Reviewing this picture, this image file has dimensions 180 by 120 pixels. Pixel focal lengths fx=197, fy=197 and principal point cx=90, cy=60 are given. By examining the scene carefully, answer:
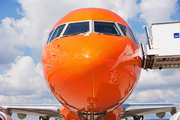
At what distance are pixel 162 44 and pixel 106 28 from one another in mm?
5598

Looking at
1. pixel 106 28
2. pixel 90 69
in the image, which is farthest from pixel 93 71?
pixel 106 28

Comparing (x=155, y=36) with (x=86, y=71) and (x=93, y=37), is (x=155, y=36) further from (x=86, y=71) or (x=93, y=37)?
(x=86, y=71)

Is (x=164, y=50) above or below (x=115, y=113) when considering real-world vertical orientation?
above

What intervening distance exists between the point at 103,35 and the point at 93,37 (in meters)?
0.44

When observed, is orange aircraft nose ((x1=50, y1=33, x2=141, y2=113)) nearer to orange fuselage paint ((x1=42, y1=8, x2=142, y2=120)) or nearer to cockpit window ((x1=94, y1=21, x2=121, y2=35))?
orange fuselage paint ((x1=42, y1=8, x2=142, y2=120))

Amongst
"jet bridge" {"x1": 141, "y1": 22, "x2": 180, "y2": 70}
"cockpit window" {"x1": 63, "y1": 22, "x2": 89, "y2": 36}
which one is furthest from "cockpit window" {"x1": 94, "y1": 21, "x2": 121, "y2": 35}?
"jet bridge" {"x1": 141, "y1": 22, "x2": 180, "y2": 70}

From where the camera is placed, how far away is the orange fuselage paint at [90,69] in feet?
15.8

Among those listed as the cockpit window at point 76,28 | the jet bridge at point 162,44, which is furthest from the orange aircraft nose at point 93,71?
the jet bridge at point 162,44

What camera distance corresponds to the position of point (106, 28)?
626cm

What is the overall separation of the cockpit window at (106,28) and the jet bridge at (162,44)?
408 centimetres

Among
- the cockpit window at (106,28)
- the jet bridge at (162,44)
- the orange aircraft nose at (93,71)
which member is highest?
the jet bridge at (162,44)

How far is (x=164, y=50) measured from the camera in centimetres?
1046

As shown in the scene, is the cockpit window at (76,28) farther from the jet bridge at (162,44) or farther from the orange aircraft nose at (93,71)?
the jet bridge at (162,44)

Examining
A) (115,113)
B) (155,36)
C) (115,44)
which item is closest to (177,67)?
(155,36)
